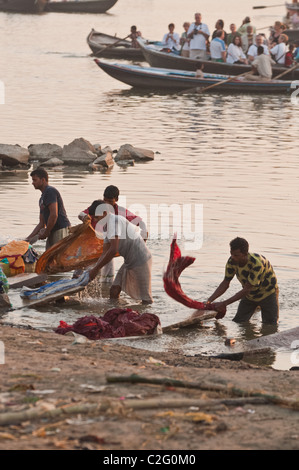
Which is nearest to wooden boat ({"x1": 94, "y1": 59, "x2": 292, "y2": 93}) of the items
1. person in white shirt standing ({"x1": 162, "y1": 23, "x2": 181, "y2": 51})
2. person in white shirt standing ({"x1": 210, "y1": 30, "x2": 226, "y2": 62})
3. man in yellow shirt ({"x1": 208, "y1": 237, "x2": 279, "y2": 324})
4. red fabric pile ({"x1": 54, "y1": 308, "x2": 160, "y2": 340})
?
person in white shirt standing ({"x1": 210, "y1": 30, "x2": 226, "y2": 62})

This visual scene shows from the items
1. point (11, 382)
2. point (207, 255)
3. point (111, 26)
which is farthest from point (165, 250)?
point (111, 26)

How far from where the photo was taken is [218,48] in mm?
24672

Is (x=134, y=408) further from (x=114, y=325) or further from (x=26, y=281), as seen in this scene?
(x=26, y=281)

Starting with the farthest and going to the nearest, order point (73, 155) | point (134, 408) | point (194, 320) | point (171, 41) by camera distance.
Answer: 1. point (171, 41)
2. point (73, 155)
3. point (194, 320)
4. point (134, 408)

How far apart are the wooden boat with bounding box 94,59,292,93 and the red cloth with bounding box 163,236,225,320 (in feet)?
51.7

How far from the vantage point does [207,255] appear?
35.3 feet

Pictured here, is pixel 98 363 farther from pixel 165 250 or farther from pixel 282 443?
pixel 165 250

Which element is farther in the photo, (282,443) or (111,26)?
(111,26)

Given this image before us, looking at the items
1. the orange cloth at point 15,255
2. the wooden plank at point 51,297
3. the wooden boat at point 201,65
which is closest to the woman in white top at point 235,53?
the wooden boat at point 201,65

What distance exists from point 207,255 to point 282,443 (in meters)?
6.08

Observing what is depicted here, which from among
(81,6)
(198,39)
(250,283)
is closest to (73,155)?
(250,283)

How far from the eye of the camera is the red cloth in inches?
331

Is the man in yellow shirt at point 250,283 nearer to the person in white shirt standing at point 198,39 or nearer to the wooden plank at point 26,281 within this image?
the wooden plank at point 26,281

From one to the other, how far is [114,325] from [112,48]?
976 inches
